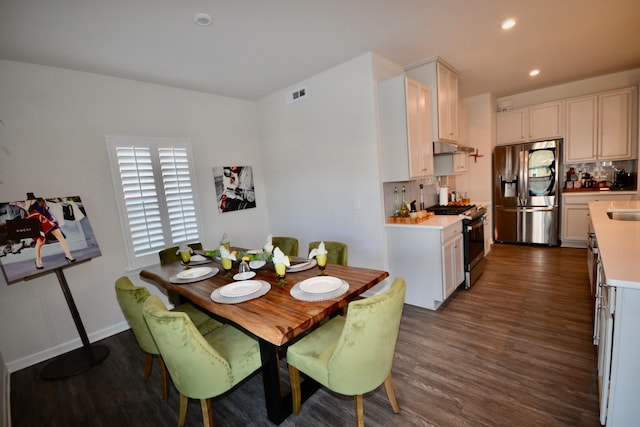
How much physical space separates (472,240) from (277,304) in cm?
282

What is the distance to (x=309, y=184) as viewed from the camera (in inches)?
151

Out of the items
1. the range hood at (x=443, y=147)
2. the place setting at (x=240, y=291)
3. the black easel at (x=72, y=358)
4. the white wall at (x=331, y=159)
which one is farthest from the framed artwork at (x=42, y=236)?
the range hood at (x=443, y=147)

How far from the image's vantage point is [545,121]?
4879 mm

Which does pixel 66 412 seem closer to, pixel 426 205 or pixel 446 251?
pixel 446 251

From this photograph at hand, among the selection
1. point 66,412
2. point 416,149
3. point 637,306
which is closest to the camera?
point 637,306

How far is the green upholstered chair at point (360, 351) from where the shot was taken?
1.37 meters

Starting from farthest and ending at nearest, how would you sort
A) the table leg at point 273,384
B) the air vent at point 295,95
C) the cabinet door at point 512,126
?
the cabinet door at point 512,126 < the air vent at point 295,95 < the table leg at point 273,384

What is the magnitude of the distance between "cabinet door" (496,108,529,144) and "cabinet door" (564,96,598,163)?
0.59m

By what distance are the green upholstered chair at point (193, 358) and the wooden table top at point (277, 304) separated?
0.21 metres

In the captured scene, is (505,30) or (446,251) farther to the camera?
(446,251)

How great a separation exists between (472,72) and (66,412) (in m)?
5.51

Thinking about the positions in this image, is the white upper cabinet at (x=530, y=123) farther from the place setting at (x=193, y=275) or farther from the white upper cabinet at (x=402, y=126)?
the place setting at (x=193, y=275)

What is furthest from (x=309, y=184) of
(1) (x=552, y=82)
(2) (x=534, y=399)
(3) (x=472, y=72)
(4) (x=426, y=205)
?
(1) (x=552, y=82)

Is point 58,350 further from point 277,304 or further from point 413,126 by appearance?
point 413,126
